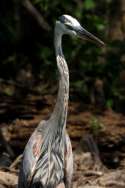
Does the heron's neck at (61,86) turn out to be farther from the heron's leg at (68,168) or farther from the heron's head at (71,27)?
the heron's leg at (68,168)

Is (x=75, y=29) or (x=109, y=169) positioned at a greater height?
(x=75, y=29)

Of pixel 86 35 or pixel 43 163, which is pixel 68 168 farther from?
pixel 86 35

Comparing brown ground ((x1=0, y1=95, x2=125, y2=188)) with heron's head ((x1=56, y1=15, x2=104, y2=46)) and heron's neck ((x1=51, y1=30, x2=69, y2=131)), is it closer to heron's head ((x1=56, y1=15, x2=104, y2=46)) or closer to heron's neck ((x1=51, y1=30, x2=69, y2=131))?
heron's neck ((x1=51, y1=30, x2=69, y2=131))

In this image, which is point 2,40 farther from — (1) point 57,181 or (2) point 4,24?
(1) point 57,181

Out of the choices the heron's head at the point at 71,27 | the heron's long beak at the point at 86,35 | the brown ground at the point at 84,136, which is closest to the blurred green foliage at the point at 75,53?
the brown ground at the point at 84,136

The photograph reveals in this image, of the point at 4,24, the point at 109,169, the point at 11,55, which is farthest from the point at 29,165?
the point at 11,55

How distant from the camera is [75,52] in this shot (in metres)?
10.2

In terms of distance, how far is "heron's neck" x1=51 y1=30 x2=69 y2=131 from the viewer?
6.05 m

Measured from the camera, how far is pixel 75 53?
33.6 feet

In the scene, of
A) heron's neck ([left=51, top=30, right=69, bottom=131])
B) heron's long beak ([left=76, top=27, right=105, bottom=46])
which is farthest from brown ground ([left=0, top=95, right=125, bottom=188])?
heron's long beak ([left=76, top=27, right=105, bottom=46])

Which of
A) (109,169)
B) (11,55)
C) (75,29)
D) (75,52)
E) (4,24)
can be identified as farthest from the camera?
(11,55)

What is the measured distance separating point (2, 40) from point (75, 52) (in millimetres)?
1463

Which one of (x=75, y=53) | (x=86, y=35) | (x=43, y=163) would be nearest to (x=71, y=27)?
(x=86, y=35)

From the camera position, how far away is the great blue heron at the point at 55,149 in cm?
606
